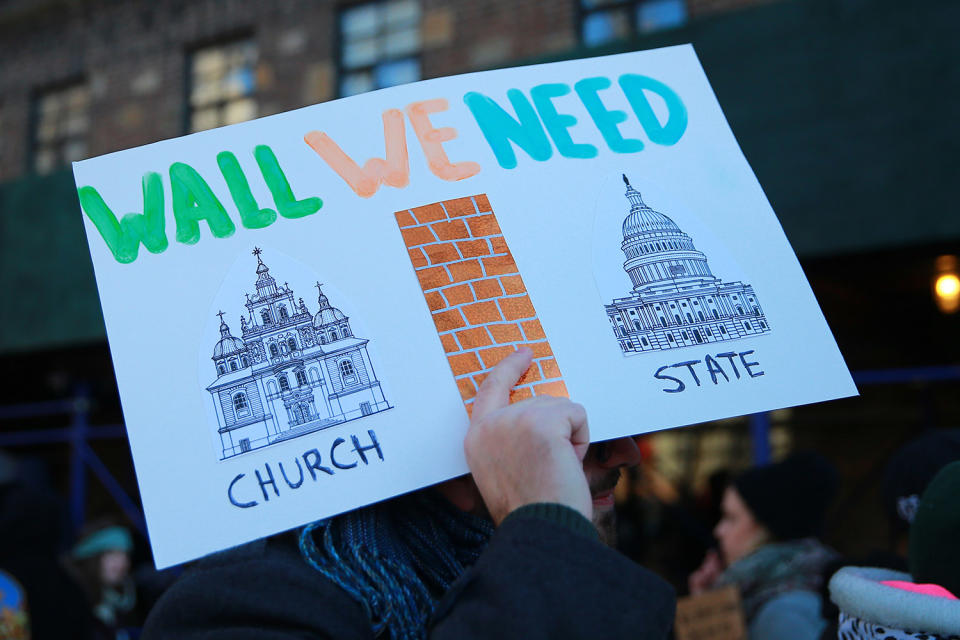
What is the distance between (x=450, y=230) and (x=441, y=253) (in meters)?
0.05

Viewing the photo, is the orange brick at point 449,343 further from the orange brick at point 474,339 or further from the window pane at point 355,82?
the window pane at point 355,82

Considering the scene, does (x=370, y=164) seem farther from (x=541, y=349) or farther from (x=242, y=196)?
(x=541, y=349)

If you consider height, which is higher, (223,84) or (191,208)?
(223,84)

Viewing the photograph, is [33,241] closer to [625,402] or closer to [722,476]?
[722,476]

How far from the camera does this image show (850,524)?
845cm

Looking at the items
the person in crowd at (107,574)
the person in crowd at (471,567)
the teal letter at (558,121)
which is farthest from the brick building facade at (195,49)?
the person in crowd at (471,567)

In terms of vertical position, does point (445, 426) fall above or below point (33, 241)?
below

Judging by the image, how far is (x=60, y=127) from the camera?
10.2 meters

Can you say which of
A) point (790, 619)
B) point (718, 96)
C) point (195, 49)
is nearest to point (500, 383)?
point (790, 619)

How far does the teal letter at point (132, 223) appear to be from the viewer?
4.49 ft

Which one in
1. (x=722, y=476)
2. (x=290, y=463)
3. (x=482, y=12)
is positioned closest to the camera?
(x=290, y=463)

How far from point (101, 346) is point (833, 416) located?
7972 mm

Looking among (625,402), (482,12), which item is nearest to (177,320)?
(625,402)

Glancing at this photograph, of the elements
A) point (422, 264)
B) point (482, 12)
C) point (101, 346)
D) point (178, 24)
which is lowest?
point (422, 264)
